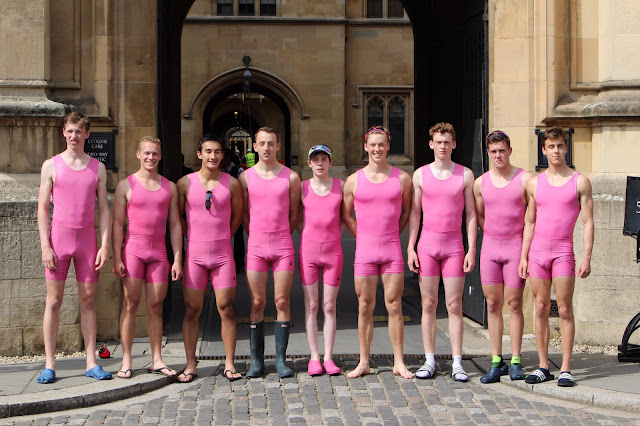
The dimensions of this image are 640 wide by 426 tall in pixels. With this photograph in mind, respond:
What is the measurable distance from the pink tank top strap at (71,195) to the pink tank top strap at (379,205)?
1.98 metres

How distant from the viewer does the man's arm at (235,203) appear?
774 cm

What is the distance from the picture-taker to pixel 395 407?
22.3 feet

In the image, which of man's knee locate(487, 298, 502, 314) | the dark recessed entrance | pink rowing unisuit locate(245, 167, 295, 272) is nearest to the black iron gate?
the dark recessed entrance

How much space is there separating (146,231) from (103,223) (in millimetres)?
317

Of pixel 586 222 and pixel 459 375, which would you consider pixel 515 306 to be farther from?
pixel 586 222

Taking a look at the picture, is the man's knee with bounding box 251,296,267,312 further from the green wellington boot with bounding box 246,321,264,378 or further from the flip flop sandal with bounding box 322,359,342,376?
the flip flop sandal with bounding box 322,359,342,376

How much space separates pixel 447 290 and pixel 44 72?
3899 mm

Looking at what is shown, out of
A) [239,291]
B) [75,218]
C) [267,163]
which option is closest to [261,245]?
[267,163]

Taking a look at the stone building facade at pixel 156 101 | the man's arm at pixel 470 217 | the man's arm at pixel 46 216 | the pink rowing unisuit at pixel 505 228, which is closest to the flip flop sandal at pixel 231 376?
the man's arm at pixel 46 216

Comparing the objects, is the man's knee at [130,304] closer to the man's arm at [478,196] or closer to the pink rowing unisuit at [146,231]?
the pink rowing unisuit at [146,231]

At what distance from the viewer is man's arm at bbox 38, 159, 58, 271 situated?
7402 millimetres

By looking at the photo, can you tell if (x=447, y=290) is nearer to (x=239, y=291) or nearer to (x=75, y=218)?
(x=75, y=218)

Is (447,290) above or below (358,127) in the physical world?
below

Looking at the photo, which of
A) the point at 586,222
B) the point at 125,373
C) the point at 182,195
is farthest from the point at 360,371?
the point at 586,222
